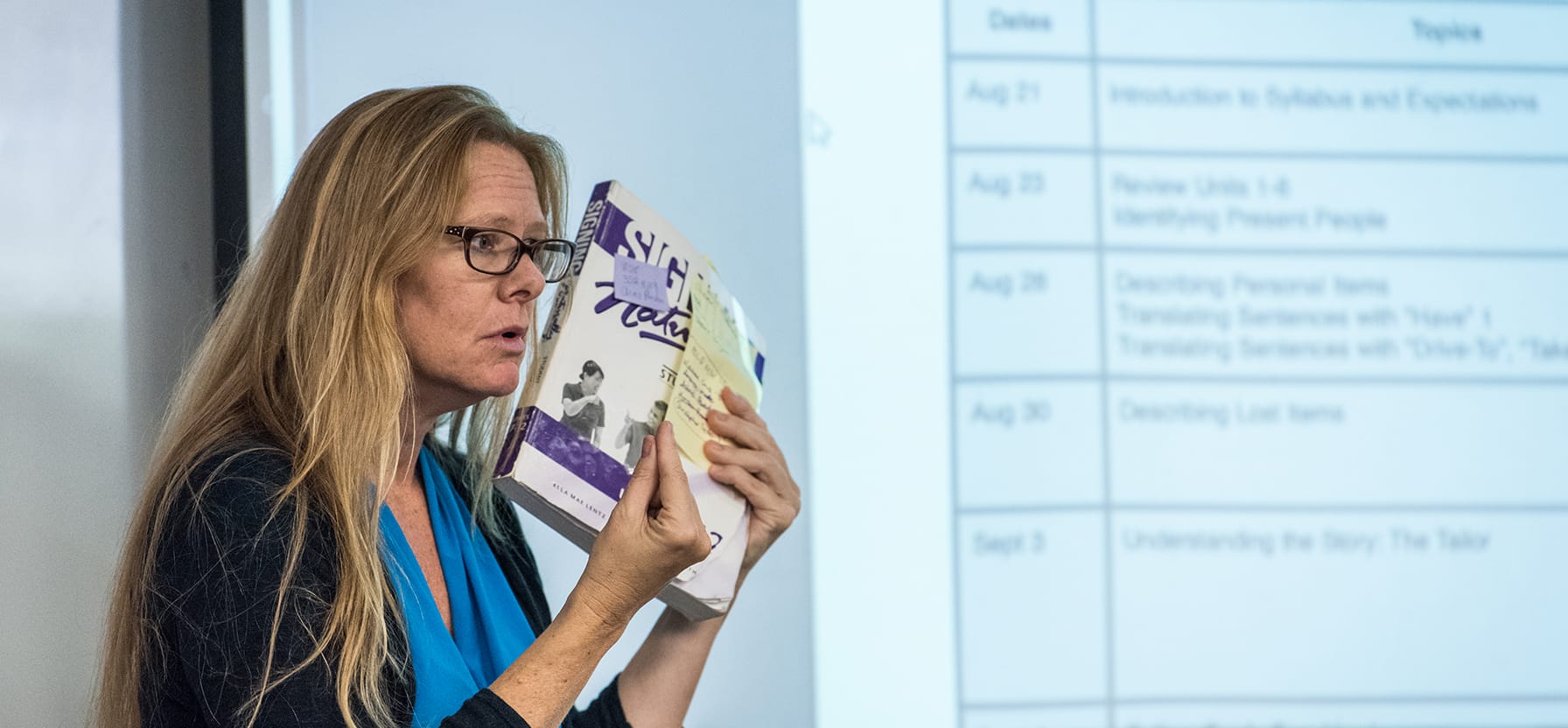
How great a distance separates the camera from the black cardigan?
28.8 inches

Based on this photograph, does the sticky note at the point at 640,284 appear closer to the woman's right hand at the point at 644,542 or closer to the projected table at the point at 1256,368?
the woman's right hand at the point at 644,542

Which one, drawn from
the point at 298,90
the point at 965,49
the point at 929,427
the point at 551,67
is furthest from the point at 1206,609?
the point at 298,90

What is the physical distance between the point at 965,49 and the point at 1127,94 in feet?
0.70

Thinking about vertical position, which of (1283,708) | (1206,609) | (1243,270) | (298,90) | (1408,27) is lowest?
(1283,708)

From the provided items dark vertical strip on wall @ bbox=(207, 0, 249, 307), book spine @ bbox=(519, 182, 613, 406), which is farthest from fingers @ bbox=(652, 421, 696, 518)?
dark vertical strip on wall @ bbox=(207, 0, 249, 307)

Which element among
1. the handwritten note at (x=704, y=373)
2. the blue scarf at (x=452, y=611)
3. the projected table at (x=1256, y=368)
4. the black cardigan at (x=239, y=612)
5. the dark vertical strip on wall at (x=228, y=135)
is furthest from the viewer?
the projected table at (x=1256, y=368)

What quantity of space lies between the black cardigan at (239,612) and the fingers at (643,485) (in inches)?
6.0

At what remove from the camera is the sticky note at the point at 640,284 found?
0.93 meters

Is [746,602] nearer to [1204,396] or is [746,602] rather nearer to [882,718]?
[882,718]

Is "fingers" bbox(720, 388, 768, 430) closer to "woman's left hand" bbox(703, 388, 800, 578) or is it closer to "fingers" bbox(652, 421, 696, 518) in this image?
"woman's left hand" bbox(703, 388, 800, 578)

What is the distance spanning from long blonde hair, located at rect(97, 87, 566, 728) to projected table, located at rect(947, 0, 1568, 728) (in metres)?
0.75

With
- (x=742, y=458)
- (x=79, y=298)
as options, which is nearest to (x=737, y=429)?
(x=742, y=458)

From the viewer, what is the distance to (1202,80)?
152cm

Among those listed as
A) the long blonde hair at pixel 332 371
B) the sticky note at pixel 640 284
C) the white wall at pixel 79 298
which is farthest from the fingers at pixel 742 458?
the white wall at pixel 79 298
